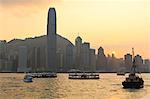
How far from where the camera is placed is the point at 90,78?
172500 mm

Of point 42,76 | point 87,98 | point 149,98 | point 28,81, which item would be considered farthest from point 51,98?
point 42,76

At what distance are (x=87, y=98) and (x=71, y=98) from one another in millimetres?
2720

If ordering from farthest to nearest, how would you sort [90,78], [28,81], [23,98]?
[90,78], [28,81], [23,98]

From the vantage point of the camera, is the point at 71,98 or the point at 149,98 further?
the point at 71,98

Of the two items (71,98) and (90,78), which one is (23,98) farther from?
(90,78)

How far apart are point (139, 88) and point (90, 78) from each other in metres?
86.5

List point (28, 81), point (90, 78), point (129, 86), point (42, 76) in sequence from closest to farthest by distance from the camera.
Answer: point (129, 86), point (28, 81), point (90, 78), point (42, 76)

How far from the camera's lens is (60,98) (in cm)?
6856

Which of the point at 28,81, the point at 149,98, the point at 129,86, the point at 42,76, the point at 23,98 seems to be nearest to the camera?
the point at 149,98

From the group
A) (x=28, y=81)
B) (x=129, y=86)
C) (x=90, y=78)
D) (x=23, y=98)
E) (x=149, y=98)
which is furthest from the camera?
(x=90, y=78)

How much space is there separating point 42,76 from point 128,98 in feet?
406

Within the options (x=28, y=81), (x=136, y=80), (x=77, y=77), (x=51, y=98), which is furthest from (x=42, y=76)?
(x=51, y=98)

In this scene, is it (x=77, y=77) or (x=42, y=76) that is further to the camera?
(x=42, y=76)

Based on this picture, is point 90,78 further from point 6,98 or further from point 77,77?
point 6,98
